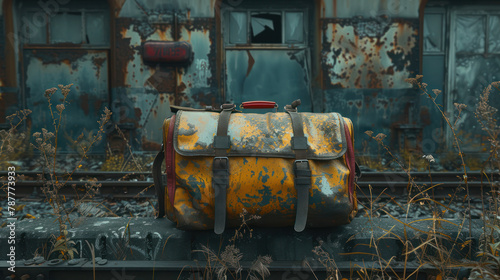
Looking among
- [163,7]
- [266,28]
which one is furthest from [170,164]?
[266,28]

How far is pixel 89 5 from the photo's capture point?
6992mm

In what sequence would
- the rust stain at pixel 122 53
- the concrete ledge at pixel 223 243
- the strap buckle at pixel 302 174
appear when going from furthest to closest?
1. the rust stain at pixel 122 53
2. the concrete ledge at pixel 223 243
3. the strap buckle at pixel 302 174

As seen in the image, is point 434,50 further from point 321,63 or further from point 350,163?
point 350,163

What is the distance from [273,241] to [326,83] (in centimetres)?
520

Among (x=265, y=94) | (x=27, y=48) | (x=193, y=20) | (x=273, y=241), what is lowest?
(x=273, y=241)

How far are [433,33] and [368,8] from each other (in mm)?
1606

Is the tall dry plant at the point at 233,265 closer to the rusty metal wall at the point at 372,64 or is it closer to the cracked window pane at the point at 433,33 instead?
the rusty metal wall at the point at 372,64

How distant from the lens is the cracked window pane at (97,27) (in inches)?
276

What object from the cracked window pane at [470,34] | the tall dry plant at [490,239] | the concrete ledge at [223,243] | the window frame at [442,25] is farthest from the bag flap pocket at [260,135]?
the cracked window pane at [470,34]

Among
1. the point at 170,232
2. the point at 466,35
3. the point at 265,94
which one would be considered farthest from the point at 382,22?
the point at 170,232

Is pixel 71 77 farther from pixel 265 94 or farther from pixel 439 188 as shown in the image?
pixel 439 188

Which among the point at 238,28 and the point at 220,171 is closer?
the point at 220,171

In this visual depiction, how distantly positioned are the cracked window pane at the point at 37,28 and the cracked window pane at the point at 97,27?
790mm

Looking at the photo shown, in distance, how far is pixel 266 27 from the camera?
7016mm
